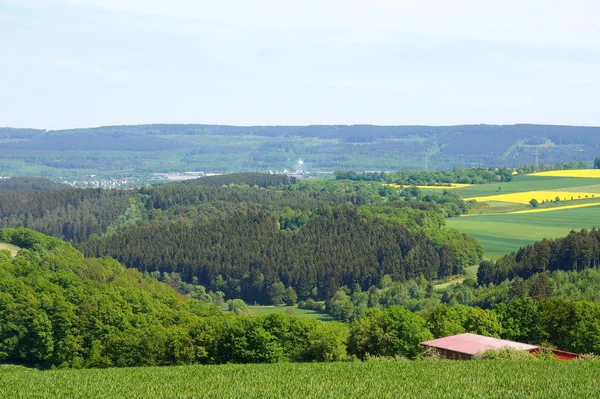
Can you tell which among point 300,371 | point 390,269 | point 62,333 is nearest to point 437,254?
point 390,269

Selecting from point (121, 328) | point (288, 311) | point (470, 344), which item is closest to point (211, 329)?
point (470, 344)

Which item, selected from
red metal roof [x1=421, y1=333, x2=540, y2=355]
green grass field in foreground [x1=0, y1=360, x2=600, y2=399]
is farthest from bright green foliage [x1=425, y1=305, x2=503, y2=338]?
green grass field in foreground [x1=0, y1=360, x2=600, y2=399]

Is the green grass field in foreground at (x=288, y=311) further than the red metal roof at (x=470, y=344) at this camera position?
Yes

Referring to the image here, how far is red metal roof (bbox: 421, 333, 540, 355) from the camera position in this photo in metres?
73.5

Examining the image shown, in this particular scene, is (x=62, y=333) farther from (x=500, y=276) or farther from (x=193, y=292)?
(x=193, y=292)

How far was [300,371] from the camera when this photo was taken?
62156 mm

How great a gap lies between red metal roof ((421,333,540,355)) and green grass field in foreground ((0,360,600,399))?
27.2ft

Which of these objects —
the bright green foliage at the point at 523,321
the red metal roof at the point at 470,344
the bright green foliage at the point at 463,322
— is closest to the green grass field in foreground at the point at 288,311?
the bright green foliage at the point at 523,321

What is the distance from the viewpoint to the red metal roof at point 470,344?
73500 millimetres

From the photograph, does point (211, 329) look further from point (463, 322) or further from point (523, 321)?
point (523, 321)

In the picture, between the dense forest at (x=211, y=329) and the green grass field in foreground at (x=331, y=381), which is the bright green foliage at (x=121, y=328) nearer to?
the dense forest at (x=211, y=329)

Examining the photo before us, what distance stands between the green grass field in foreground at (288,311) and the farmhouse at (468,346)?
3130 inches

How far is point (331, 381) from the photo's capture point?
55.6m

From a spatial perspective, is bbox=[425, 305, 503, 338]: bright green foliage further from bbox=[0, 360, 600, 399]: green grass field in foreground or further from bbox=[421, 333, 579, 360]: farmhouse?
bbox=[0, 360, 600, 399]: green grass field in foreground
